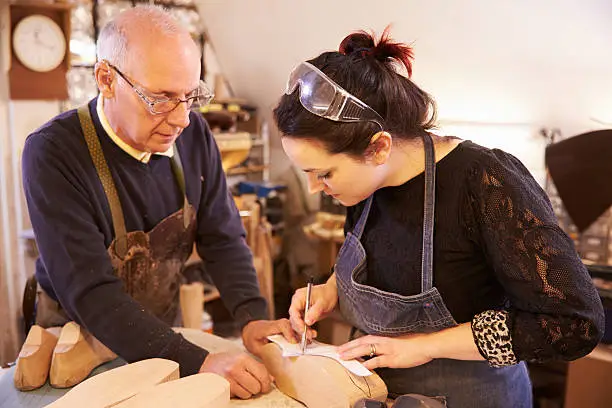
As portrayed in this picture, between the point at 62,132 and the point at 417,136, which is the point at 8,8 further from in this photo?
the point at 417,136

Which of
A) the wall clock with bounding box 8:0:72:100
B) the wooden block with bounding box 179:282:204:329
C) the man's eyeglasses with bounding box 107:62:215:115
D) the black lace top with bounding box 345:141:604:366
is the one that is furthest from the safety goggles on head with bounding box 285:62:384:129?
the wall clock with bounding box 8:0:72:100

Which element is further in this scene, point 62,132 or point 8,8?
point 8,8

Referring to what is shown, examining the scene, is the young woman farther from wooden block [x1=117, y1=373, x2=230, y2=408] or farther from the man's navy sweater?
the man's navy sweater

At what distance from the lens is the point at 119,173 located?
171 cm

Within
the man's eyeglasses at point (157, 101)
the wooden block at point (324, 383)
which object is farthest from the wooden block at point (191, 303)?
the wooden block at point (324, 383)

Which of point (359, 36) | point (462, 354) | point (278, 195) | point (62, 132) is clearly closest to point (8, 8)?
point (62, 132)

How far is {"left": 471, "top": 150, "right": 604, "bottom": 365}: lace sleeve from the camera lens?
1.10 meters

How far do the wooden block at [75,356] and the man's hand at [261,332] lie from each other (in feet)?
1.18

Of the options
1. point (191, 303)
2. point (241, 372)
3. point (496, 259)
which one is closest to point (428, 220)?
point (496, 259)

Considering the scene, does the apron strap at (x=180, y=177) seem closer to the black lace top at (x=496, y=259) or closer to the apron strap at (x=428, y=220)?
the black lace top at (x=496, y=259)

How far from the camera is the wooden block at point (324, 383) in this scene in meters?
1.24

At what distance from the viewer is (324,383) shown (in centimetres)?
127

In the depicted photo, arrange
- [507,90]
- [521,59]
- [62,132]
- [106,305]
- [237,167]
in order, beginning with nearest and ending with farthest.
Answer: [106,305] → [62,132] → [521,59] → [507,90] → [237,167]

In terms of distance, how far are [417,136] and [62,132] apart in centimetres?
100
